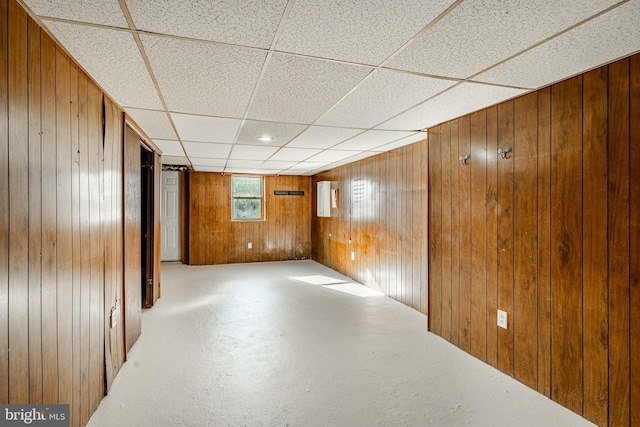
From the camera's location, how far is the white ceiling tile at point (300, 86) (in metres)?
1.79

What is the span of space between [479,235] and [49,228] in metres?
2.85

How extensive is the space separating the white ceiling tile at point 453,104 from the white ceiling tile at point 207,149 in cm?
212

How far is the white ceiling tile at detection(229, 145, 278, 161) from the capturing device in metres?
4.21

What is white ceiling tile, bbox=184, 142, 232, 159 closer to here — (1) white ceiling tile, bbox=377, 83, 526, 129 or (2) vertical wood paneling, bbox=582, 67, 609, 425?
(1) white ceiling tile, bbox=377, 83, 526, 129

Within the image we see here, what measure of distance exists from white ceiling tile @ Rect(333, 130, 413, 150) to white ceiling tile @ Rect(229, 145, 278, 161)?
0.96 m

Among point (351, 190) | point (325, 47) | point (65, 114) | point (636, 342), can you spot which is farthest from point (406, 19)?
point (351, 190)

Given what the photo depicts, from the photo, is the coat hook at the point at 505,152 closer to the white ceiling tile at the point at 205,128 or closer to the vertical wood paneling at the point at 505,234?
the vertical wood paneling at the point at 505,234

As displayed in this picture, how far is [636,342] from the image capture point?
170cm

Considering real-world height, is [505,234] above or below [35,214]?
below

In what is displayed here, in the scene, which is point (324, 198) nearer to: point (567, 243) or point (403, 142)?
point (403, 142)

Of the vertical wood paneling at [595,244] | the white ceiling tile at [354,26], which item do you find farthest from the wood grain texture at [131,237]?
the vertical wood paneling at [595,244]

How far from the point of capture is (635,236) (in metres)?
1.70

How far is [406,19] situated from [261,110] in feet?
4.86

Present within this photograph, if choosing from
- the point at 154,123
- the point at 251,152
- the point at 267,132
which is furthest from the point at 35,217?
the point at 251,152
